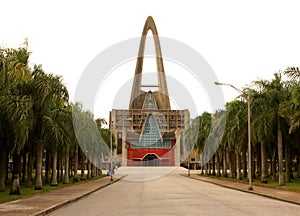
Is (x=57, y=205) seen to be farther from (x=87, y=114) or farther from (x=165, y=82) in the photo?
(x=165, y=82)

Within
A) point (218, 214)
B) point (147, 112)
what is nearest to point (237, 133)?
point (218, 214)

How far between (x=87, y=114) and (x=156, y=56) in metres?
Result: 141

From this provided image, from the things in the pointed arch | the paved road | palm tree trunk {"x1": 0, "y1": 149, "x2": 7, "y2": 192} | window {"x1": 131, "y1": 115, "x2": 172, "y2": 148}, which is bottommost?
the paved road

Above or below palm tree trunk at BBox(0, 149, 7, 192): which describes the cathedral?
above

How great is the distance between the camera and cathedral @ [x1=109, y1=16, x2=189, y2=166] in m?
140

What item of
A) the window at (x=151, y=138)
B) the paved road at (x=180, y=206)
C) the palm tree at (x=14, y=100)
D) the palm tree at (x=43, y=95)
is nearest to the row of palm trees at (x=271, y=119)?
the paved road at (x=180, y=206)

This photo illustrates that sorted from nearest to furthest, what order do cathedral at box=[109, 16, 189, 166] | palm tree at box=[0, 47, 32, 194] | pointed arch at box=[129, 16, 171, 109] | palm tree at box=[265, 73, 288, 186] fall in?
palm tree at box=[0, 47, 32, 194], palm tree at box=[265, 73, 288, 186], cathedral at box=[109, 16, 189, 166], pointed arch at box=[129, 16, 171, 109]

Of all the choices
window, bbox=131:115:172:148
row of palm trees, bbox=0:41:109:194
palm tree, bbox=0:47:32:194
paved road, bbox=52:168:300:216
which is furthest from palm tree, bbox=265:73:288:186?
window, bbox=131:115:172:148

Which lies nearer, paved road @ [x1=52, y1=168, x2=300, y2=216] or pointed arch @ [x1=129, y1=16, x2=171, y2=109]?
paved road @ [x1=52, y1=168, x2=300, y2=216]

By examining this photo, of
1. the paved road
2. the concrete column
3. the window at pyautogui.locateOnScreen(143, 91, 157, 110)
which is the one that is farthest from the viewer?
the window at pyautogui.locateOnScreen(143, 91, 157, 110)

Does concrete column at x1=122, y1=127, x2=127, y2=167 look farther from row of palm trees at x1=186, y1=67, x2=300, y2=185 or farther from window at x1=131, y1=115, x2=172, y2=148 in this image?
row of palm trees at x1=186, y1=67, x2=300, y2=185

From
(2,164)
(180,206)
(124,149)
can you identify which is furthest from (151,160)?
(180,206)

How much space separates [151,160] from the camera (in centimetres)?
14112

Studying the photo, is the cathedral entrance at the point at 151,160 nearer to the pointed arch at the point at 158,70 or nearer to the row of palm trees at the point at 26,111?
the pointed arch at the point at 158,70
